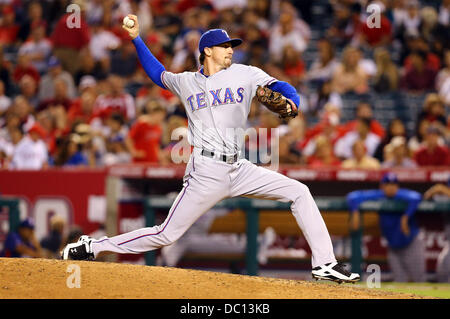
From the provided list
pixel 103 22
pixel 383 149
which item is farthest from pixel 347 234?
pixel 103 22

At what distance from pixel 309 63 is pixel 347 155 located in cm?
309

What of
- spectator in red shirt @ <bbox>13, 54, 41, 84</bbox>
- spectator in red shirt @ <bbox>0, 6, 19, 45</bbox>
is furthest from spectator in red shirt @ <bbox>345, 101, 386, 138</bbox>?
spectator in red shirt @ <bbox>0, 6, 19, 45</bbox>

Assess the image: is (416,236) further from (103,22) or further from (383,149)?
(103,22)

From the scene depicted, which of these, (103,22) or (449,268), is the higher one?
(103,22)

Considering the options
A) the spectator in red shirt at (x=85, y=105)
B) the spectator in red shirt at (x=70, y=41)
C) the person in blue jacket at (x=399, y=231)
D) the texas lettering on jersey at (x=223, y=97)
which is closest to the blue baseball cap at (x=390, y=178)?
the person in blue jacket at (x=399, y=231)

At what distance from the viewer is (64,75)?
13.2 m

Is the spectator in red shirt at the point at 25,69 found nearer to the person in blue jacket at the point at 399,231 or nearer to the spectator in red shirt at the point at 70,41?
the spectator in red shirt at the point at 70,41

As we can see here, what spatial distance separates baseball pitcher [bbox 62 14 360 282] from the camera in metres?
5.50

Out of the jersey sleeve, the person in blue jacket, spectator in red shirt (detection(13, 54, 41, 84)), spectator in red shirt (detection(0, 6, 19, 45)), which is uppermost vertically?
spectator in red shirt (detection(0, 6, 19, 45))

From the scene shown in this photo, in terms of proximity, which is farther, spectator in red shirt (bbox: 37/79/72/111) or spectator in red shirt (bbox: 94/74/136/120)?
spectator in red shirt (bbox: 37/79/72/111)

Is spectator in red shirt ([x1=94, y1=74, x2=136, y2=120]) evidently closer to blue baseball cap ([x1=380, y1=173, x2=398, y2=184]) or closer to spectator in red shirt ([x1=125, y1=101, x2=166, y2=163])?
spectator in red shirt ([x1=125, y1=101, x2=166, y2=163])

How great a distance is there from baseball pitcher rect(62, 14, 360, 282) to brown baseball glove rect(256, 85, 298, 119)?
0.01 m

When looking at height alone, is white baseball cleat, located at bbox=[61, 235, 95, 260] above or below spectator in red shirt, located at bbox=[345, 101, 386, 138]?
below

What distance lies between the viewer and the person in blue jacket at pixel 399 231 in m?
9.20
